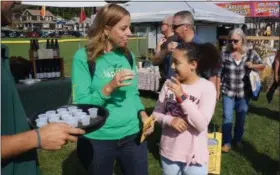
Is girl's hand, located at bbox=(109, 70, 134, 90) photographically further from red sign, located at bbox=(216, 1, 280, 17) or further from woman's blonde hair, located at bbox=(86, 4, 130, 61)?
red sign, located at bbox=(216, 1, 280, 17)

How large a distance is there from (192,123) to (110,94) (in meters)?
0.60

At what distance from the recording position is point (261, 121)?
21.1 feet

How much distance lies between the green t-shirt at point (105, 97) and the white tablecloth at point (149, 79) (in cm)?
602

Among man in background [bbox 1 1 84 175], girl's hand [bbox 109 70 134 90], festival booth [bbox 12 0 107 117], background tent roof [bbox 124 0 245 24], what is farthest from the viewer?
background tent roof [bbox 124 0 245 24]

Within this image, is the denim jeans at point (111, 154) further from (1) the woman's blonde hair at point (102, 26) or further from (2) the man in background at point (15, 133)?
(2) the man in background at point (15, 133)

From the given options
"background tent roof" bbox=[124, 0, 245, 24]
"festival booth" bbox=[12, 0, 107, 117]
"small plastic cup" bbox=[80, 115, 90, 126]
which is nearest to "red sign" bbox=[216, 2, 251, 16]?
"background tent roof" bbox=[124, 0, 245, 24]

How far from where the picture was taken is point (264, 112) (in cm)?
716

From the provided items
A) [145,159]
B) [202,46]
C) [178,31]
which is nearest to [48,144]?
[145,159]

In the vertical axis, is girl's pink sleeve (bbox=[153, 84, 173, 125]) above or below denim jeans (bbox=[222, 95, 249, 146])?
above

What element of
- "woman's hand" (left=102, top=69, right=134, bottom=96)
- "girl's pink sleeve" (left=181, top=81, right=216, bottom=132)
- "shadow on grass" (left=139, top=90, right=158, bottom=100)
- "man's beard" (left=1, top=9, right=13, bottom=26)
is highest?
"man's beard" (left=1, top=9, right=13, bottom=26)

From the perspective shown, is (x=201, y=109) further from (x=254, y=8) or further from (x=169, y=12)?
(x=254, y=8)

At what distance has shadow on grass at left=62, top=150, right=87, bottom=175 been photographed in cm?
414

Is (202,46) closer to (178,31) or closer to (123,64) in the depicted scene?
(123,64)

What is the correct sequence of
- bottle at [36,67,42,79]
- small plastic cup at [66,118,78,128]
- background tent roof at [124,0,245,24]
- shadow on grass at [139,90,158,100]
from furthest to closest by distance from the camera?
background tent roof at [124,0,245,24] < shadow on grass at [139,90,158,100] < bottle at [36,67,42,79] < small plastic cup at [66,118,78,128]
